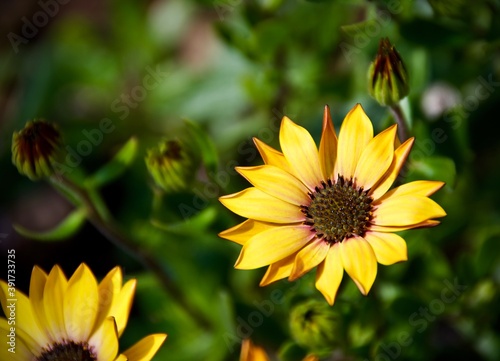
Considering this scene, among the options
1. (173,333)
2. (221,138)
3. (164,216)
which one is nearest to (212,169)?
(164,216)

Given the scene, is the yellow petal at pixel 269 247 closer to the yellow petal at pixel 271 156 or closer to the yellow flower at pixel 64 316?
the yellow petal at pixel 271 156

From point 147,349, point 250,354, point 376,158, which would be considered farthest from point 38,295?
point 376,158

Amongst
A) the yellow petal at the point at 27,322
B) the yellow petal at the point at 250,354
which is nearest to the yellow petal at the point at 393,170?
the yellow petal at the point at 250,354

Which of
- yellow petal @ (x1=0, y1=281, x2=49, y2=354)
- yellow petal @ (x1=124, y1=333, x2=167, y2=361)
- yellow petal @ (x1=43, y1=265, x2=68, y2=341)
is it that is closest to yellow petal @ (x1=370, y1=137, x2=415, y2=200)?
yellow petal @ (x1=124, y1=333, x2=167, y2=361)

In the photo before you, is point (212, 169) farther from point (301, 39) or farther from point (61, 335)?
point (301, 39)

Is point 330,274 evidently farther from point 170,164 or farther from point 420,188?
point 170,164

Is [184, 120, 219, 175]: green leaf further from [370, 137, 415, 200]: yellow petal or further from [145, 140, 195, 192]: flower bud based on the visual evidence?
[370, 137, 415, 200]: yellow petal

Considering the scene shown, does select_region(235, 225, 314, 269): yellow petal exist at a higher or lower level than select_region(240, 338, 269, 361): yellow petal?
higher
